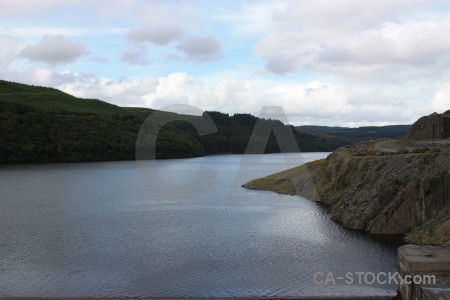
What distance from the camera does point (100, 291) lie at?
17375 mm

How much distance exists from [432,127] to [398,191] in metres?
12.7

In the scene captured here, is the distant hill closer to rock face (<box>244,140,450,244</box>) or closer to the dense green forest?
the dense green forest

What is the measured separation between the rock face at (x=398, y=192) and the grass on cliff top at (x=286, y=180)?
1206cm

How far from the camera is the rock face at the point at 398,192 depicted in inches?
953

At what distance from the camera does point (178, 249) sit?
24250 mm

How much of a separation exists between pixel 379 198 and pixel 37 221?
79.1ft

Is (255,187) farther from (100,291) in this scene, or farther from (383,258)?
(100,291)

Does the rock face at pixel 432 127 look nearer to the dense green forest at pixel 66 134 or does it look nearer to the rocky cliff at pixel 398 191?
the rocky cliff at pixel 398 191

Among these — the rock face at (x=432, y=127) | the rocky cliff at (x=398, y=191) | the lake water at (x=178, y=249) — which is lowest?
the lake water at (x=178, y=249)

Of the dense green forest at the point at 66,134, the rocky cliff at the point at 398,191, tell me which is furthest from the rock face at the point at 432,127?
the dense green forest at the point at 66,134

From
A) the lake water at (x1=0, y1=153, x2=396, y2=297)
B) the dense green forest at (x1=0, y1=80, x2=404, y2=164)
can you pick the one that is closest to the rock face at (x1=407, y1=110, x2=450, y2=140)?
the lake water at (x1=0, y1=153, x2=396, y2=297)

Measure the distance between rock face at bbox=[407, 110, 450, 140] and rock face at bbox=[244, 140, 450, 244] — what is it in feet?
5.26

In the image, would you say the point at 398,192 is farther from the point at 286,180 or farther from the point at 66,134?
the point at 66,134

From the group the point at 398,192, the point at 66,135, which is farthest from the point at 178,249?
the point at 66,135
